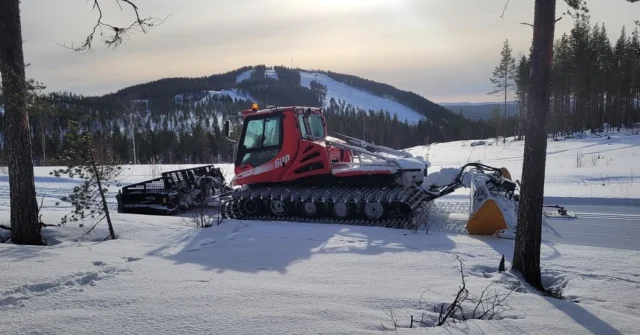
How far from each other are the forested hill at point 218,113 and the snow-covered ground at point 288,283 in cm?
283

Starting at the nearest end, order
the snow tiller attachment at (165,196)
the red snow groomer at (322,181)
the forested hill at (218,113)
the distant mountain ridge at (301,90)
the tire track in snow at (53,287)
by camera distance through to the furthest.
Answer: the tire track in snow at (53,287) → the red snow groomer at (322,181) → the snow tiller attachment at (165,196) → the forested hill at (218,113) → the distant mountain ridge at (301,90)

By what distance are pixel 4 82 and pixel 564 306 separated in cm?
748

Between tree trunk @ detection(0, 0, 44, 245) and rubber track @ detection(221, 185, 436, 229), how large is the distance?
11.6ft

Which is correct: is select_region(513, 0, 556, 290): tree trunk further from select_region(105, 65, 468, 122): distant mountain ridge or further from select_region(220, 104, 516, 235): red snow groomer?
select_region(105, 65, 468, 122): distant mountain ridge

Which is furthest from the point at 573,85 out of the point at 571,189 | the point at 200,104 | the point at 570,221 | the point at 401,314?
the point at 200,104

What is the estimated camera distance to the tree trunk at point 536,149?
4.53 meters

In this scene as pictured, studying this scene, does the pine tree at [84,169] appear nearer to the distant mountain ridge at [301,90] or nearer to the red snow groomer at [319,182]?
the red snow groomer at [319,182]

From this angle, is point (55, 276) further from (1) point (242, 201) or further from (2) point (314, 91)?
(2) point (314, 91)

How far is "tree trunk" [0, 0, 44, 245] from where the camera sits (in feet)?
20.4

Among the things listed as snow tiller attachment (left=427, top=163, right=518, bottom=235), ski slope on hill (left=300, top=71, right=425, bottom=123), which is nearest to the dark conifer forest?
snow tiller attachment (left=427, top=163, right=518, bottom=235)

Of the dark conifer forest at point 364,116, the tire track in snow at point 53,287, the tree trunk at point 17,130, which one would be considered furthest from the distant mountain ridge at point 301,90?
the tire track in snow at point 53,287

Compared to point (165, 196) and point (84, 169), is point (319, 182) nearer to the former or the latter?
point (165, 196)

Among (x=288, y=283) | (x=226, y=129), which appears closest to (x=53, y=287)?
(x=288, y=283)

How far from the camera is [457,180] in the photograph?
8938mm
